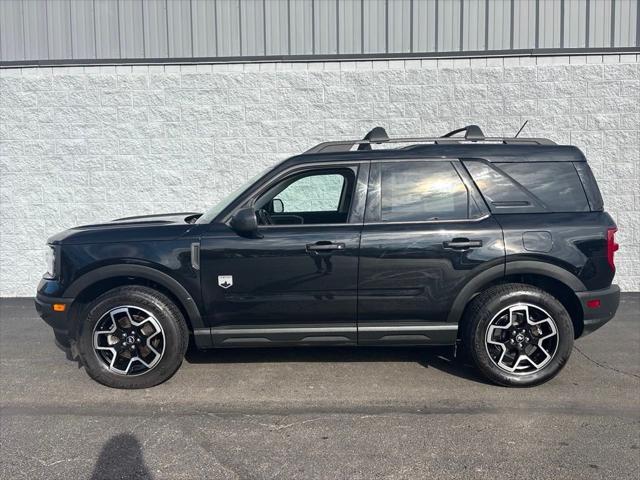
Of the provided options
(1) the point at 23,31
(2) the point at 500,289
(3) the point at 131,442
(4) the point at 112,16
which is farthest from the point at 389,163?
(1) the point at 23,31

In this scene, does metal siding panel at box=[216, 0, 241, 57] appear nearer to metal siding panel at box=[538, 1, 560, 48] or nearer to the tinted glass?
metal siding panel at box=[538, 1, 560, 48]

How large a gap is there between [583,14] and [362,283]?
5.78m

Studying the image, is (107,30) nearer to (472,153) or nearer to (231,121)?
(231,121)

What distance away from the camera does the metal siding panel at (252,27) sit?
7762 mm

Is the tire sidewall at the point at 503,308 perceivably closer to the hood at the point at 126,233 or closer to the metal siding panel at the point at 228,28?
the hood at the point at 126,233

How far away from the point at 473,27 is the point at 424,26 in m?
0.68

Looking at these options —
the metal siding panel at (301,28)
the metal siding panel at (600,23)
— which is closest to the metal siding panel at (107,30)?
the metal siding panel at (301,28)

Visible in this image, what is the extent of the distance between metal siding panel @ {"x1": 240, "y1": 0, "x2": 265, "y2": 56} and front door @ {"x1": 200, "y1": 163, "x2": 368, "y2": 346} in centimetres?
404

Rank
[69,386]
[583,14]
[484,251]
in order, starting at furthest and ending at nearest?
[583,14] < [69,386] < [484,251]

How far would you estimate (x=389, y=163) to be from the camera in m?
4.46

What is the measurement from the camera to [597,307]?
14.3 feet

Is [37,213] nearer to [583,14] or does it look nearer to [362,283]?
[362,283]

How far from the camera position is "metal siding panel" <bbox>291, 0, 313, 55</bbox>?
25.4ft

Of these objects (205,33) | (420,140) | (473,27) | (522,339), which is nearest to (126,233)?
(420,140)
